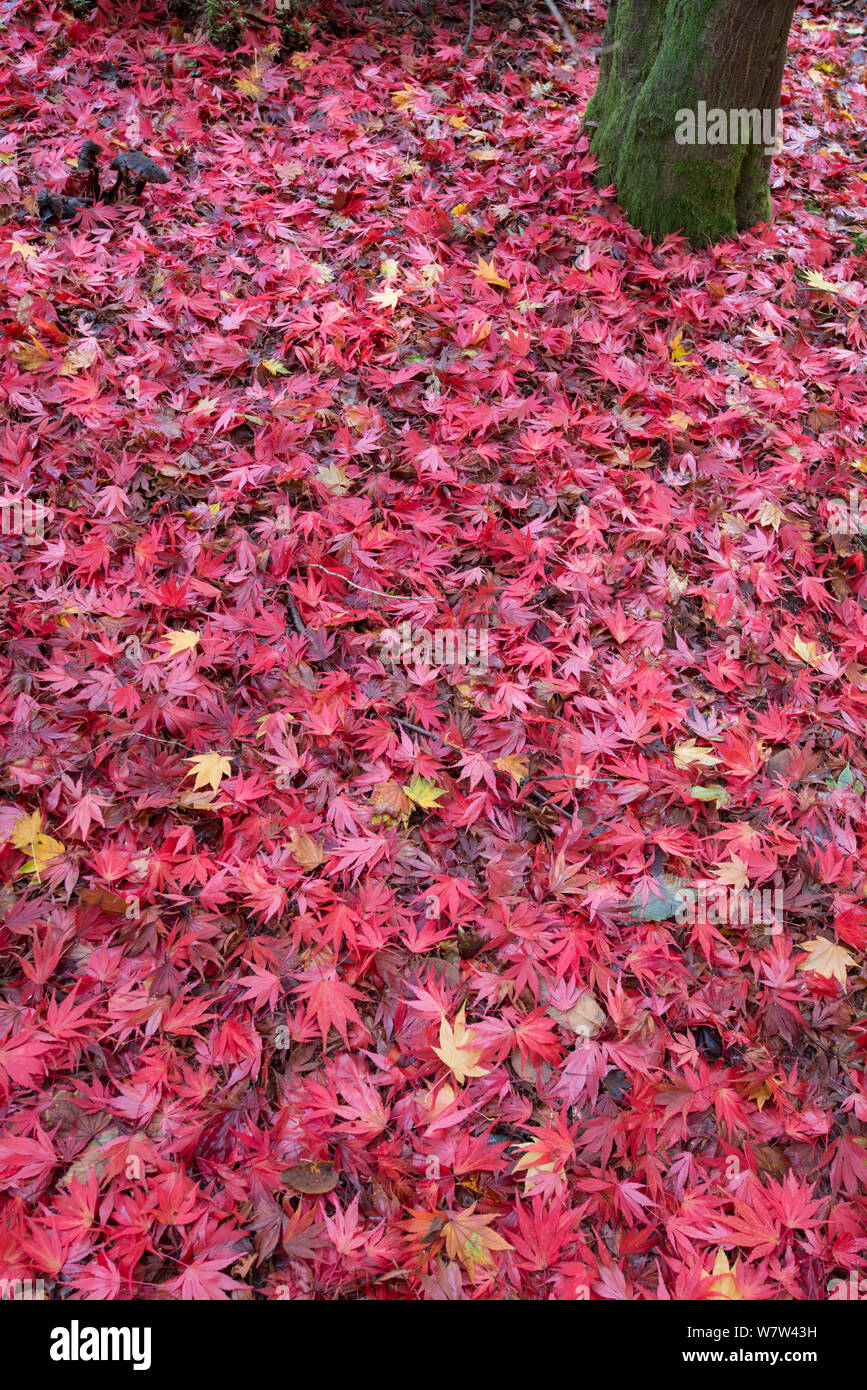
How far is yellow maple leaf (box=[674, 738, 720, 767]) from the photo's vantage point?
2.27m

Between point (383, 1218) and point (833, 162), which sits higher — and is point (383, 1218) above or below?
below

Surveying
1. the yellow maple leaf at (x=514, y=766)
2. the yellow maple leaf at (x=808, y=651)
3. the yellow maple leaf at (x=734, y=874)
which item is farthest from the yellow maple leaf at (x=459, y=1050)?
the yellow maple leaf at (x=808, y=651)

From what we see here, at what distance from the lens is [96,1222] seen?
1.59 metres

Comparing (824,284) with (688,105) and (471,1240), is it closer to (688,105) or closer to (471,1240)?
(688,105)

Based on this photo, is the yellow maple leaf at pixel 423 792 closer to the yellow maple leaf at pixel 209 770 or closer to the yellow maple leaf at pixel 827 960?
the yellow maple leaf at pixel 209 770

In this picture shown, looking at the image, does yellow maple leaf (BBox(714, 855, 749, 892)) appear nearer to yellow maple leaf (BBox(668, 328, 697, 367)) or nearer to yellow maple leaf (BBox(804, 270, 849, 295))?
yellow maple leaf (BBox(668, 328, 697, 367))

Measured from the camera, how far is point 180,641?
234 cm

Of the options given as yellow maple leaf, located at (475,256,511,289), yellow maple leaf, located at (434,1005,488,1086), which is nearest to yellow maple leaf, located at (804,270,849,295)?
yellow maple leaf, located at (475,256,511,289)

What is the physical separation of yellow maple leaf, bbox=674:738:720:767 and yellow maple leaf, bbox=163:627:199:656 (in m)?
1.41

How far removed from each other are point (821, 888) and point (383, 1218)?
4.36 feet

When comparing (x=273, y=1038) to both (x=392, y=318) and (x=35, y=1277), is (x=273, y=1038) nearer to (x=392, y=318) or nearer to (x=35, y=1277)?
(x=35, y=1277)

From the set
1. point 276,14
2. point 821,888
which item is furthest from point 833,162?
point 821,888

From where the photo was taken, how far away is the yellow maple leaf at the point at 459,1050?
A: 179cm

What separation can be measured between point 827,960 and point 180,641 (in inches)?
75.3
